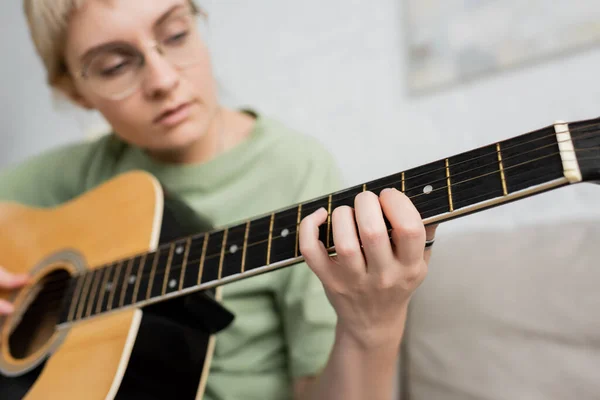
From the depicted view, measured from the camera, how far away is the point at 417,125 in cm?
98

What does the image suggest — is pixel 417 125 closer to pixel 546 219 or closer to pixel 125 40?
pixel 546 219

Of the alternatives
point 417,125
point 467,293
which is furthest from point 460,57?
point 467,293

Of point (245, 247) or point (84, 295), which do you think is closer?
point (245, 247)

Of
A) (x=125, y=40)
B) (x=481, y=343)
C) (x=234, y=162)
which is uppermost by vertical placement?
(x=125, y=40)

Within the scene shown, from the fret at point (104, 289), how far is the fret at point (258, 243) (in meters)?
0.27

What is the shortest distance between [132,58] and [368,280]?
Answer: 21.3 inches

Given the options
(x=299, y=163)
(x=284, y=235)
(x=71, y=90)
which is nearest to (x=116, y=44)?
(x=71, y=90)

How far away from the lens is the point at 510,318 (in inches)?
27.5

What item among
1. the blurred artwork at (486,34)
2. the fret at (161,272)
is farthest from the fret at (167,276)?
the blurred artwork at (486,34)

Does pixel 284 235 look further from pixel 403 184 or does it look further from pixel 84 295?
pixel 84 295

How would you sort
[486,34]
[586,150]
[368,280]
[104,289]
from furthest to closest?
[486,34]
[104,289]
[368,280]
[586,150]

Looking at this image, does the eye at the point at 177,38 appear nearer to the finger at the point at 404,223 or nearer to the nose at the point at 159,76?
the nose at the point at 159,76

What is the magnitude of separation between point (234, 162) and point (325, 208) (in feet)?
1.30

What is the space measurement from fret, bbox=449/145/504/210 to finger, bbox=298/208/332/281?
0.13 m
